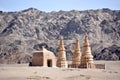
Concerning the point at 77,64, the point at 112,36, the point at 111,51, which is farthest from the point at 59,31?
the point at 77,64

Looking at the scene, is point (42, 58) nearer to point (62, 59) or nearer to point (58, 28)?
point (62, 59)

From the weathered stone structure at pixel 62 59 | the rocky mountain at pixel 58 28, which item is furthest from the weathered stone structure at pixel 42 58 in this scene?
the rocky mountain at pixel 58 28

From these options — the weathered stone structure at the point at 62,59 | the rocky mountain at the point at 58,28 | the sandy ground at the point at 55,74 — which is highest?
the rocky mountain at the point at 58,28

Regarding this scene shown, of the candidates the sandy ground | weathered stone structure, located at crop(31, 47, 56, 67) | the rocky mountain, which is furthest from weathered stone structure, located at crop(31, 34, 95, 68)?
the rocky mountain

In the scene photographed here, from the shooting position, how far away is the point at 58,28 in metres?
161

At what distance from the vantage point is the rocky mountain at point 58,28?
134 metres

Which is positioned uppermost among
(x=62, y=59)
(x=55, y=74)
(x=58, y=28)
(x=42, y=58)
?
(x=58, y=28)

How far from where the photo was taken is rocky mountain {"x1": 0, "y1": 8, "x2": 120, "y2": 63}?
134m

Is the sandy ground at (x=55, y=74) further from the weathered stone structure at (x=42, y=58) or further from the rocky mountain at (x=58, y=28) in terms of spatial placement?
the rocky mountain at (x=58, y=28)

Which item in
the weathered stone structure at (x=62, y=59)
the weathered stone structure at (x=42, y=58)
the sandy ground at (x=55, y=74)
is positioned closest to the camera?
the sandy ground at (x=55, y=74)

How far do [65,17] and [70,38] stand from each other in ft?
74.2

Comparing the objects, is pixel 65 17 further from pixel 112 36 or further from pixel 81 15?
pixel 112 36

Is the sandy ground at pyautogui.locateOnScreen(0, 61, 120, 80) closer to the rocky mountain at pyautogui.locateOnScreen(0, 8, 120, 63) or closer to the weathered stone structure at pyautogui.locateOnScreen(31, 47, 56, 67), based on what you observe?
the weathered stone structure at pyautogui.locateOnScreen(31, 47, 56, 67)

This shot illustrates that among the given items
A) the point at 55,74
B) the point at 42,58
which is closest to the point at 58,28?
the point at 42,58
